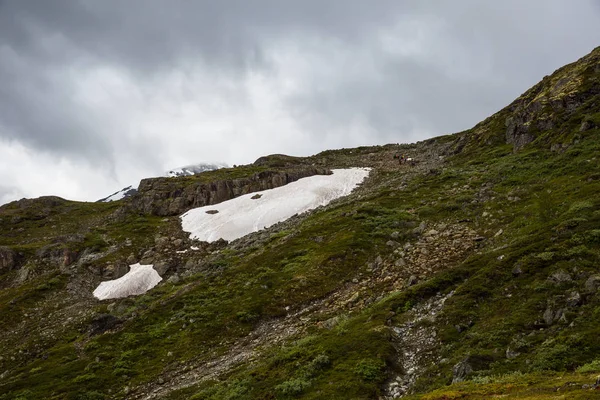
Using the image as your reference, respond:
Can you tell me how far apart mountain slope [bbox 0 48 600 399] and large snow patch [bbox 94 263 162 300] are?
1385mm

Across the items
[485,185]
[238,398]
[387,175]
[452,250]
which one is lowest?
[238,398]

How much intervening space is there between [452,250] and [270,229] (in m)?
32.7

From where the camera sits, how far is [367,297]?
3167cm

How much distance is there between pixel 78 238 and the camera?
71562mm

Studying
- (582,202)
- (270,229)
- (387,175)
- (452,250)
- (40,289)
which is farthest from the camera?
(387,175)

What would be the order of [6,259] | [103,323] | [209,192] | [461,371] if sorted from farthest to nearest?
1. [209,192]
2. [6,259]
3. [103,323]
4. [461,371]

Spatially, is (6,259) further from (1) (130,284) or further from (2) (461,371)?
(2) (461,371)

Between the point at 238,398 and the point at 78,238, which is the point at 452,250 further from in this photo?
the point at 78,238

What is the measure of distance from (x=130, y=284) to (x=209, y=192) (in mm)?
35646

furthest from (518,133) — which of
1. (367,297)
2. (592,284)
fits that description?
(592,284)

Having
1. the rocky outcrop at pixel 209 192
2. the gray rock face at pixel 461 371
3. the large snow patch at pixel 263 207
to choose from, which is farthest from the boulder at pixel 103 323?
the rocky outcrop at pixel 209 192

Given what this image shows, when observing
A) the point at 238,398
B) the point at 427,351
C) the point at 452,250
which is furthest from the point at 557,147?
the point at 238,398

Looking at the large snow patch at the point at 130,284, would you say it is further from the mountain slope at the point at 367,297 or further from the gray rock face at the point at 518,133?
the gray rock face at the point at 518,133

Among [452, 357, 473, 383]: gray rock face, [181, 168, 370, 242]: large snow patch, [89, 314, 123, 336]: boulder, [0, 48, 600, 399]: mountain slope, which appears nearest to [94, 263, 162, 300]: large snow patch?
[0, 48, 600, 399]: mountain slope
